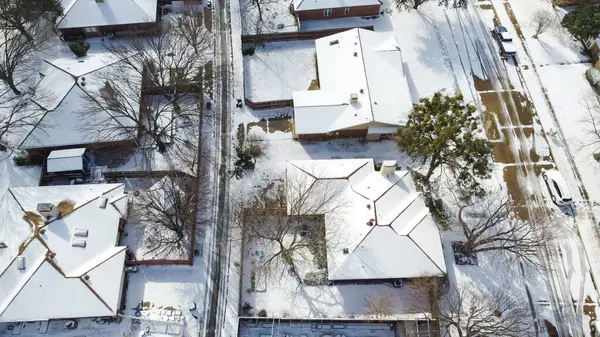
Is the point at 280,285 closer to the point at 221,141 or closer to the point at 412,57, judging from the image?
the point at 221,141

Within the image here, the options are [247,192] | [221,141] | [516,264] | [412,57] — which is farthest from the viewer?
[412,57]

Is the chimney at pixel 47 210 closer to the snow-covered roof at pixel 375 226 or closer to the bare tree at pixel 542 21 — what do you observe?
the snow-covered roof at pixel 375 226

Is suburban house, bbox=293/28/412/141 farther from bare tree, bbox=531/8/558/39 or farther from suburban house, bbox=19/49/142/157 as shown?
bare tree, bbox=531/8/558/39

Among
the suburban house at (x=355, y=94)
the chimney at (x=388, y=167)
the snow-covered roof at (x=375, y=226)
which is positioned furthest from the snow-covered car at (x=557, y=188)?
the chimney at (x=388, y=167)

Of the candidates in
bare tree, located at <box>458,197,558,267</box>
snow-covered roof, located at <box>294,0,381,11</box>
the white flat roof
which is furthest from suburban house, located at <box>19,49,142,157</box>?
bare tree, located at <box>458,197,558,267</box>

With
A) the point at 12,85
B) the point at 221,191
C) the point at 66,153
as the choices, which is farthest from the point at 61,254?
the point at 12,85

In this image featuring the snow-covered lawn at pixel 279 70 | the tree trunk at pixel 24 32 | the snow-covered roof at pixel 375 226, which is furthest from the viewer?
the tree trunk at pixel 24 32

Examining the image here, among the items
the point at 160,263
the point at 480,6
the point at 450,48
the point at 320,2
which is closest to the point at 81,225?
the point at 160,263
